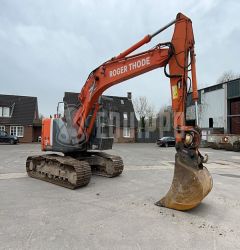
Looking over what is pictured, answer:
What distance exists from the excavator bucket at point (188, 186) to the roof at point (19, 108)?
35233 mm

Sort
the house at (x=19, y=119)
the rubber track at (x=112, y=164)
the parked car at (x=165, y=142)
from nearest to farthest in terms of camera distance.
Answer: the rubber track at (x=112, y=164) < the parked car at (x=165, y=142) < the house at (x=19, y=119)

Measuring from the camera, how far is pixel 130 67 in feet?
25.0

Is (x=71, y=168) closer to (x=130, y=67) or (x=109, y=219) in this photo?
(x=109, y=219)

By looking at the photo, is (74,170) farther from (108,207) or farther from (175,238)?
(175,238)

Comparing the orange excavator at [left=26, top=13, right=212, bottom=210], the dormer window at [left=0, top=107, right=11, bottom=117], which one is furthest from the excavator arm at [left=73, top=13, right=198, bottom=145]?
the dormer window at [left=0, top=107, right=11, bottom=117]

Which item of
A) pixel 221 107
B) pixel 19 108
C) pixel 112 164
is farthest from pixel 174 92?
pixel 19 108

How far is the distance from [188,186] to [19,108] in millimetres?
37885

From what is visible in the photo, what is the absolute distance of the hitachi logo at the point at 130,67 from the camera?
Result: 23.7 ft

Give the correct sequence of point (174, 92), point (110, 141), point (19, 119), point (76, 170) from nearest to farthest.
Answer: point (174, 92) → point (76, 170) → point (110, 141) → point (19, 119)

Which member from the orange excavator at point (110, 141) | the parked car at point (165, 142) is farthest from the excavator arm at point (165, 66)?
the parked car at point (165, 142)

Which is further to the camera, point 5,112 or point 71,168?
point 5,112

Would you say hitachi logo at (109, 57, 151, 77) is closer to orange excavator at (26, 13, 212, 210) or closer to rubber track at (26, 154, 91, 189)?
orange excavator at (26, 13, 212, 210)

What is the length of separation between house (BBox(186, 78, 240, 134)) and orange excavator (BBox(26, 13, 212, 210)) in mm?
25138

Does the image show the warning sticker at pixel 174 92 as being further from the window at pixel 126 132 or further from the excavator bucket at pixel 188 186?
the window at pixel 126 132
